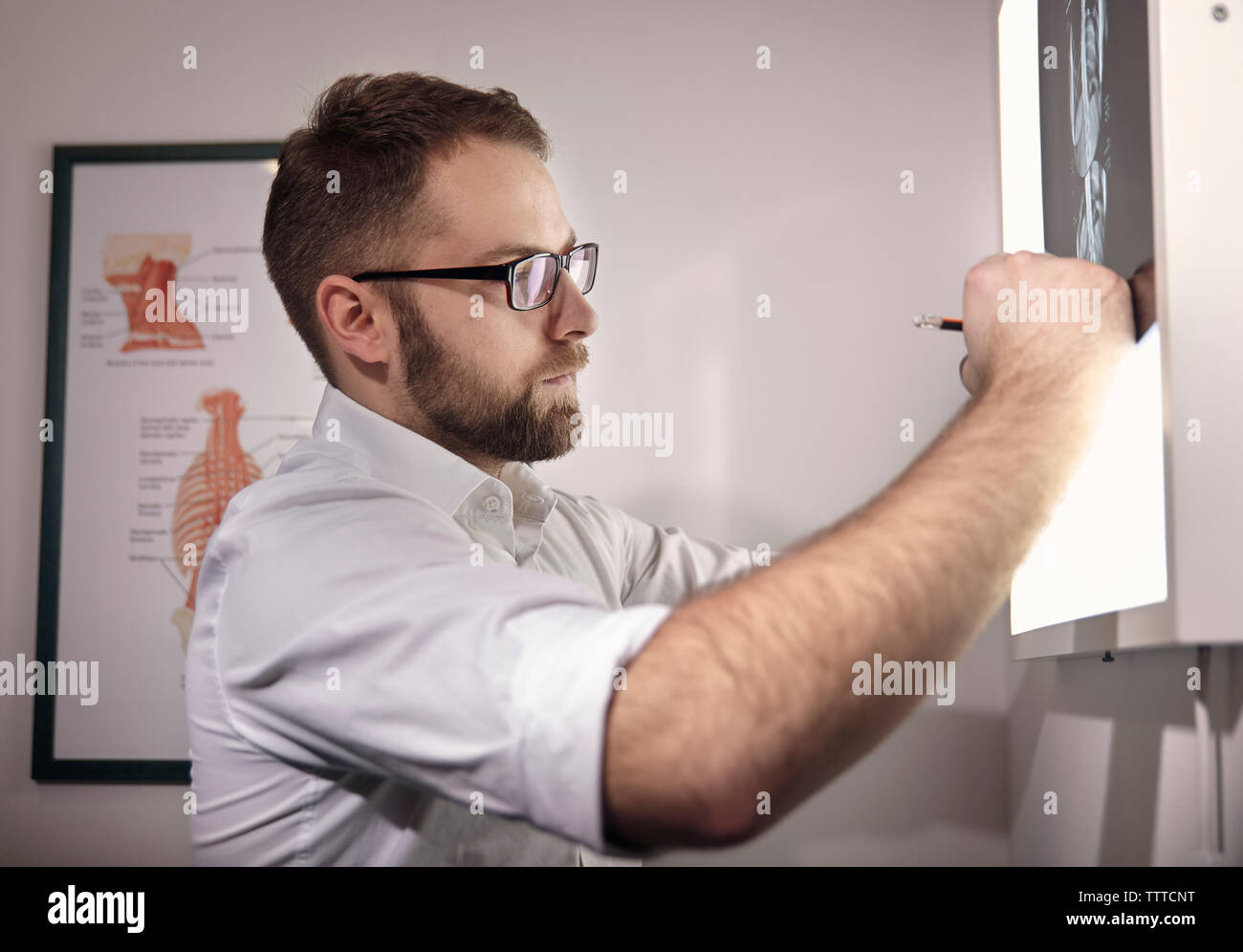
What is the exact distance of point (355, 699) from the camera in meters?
0.59

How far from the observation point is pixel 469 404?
3.43 ft

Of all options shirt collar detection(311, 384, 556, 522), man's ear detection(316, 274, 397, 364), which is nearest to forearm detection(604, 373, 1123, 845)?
shirt collar detection(311, 384, 556, 522)

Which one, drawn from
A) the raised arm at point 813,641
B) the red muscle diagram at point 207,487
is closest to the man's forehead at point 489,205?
the raised arm at point 813,641

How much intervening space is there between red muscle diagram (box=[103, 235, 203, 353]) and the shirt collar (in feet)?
2.30

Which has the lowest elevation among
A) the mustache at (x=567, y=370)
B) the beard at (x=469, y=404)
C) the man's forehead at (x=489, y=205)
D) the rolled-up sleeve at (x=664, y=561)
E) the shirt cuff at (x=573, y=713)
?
the shirt cuff at (x=573, y=713)

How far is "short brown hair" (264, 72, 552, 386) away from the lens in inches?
41.4

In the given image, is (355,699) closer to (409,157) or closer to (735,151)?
(409,157)

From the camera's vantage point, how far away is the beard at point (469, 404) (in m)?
1.05

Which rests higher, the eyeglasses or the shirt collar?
the eyeglasses

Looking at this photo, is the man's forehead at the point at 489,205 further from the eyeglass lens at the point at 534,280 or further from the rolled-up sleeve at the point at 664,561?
the rolled-up sleeve at the point at 664,561

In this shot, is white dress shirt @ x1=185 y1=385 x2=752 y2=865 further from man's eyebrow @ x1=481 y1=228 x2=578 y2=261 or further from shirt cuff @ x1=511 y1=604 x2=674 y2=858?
man's eyebrow @ x1=481 y1=228 x2=578 y2=261

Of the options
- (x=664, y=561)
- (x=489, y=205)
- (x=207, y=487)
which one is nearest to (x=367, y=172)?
(x=489, y=205)

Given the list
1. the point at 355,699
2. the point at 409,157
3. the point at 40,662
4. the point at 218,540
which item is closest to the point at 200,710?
the point at 218,540

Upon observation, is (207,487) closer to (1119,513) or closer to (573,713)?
(573,713)
